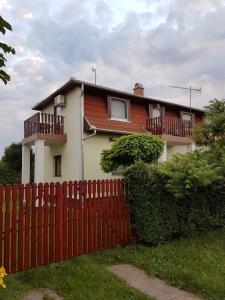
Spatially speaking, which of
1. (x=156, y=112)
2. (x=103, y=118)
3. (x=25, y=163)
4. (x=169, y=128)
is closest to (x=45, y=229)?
(x=103, y=118)

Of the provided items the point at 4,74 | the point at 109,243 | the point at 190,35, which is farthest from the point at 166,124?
the point at 4,74

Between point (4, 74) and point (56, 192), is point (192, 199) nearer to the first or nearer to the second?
point (56, 192)

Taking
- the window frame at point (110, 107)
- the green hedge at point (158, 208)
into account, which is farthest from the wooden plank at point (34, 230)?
the window frame at point (110, 107)

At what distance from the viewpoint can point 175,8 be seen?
9516 mm

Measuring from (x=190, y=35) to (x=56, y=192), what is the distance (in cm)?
956

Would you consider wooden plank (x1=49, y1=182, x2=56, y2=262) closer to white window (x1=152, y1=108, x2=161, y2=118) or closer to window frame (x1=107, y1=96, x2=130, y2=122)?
window frame (x1=107, y1=96, x2=130, y2=122)

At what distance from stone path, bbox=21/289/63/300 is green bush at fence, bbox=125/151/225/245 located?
125 inches

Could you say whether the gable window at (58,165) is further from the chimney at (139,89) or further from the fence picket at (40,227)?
the fence picket at (40,227)

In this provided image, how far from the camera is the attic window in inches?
713

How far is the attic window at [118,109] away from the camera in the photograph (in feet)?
59.4

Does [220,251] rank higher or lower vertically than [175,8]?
lower

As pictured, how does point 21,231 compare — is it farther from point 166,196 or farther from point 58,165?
point 58,165

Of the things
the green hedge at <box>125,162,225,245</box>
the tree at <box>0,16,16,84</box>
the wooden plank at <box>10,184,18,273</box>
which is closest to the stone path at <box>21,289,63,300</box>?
the wooden plank at <box>10,184,18,273</box>

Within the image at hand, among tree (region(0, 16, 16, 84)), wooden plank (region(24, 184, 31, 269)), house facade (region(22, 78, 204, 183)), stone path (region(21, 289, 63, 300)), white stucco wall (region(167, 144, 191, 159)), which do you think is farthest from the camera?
white stucco wall (region(167, 144, 191, 159))
